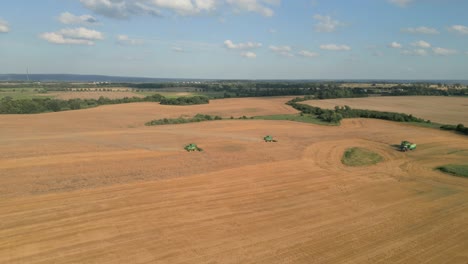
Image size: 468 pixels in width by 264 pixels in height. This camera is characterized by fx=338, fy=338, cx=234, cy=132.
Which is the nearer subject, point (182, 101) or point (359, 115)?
point (359, 115)

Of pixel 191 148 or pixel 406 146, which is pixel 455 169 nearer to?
pixel 406 146

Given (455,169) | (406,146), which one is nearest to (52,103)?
(406,146)

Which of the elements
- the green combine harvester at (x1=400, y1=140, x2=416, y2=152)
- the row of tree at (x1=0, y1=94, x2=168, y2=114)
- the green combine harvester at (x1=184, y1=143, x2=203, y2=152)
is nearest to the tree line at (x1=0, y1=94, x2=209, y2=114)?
the row of tree at (x1=0, y1=94, x2=168, y2=114)

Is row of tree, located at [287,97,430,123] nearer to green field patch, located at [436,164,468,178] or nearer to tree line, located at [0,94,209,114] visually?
green field patch, located at [436,164,468,178]

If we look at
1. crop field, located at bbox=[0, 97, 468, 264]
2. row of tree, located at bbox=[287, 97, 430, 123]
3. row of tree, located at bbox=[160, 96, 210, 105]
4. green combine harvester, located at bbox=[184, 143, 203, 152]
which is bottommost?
crop field, located at bbox=[0, 97, 468, 264]

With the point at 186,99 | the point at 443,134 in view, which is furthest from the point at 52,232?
the point at 186,99

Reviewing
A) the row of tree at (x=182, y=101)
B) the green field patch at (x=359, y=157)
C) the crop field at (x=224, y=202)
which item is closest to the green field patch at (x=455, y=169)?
the crop field at (x=224, y=202)

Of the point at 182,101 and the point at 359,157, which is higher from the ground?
the point at 182,101

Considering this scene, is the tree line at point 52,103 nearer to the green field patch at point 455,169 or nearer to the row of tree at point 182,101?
the row of tree at point 182,101
